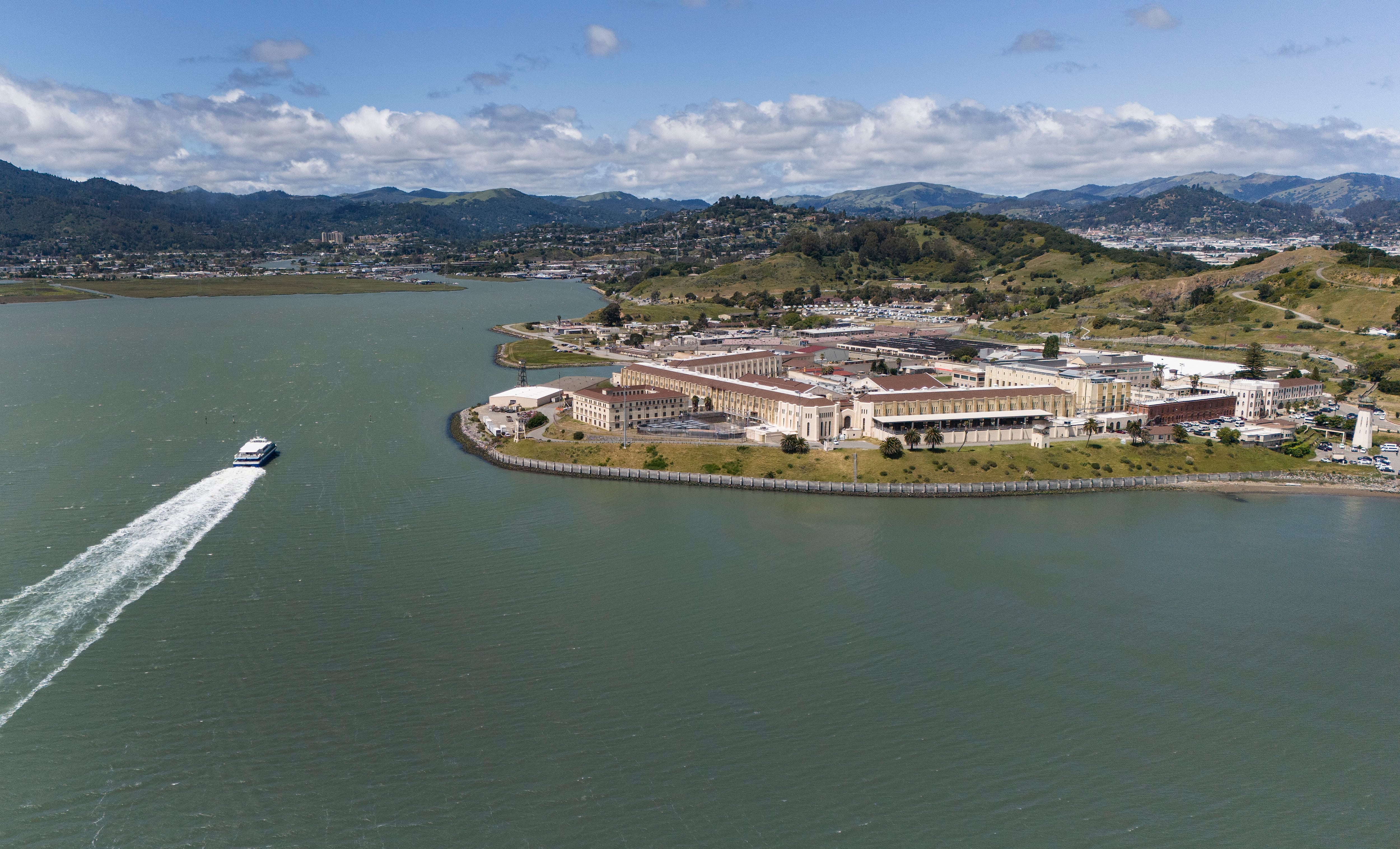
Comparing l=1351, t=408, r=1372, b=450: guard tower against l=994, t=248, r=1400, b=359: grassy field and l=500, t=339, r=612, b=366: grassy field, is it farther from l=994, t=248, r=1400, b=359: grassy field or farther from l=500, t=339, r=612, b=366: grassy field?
l=500, t=339, r=612, b=366: grassy field

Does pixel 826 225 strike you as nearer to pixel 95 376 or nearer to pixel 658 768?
pixel 95 376

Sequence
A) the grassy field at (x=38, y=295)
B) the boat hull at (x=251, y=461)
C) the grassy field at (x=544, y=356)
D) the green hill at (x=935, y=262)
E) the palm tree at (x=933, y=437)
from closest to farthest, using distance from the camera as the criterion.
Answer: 1. the boat hull at (x=251, y=461)
2. the palm tree at (x=933, y=437)
3. the grassy field at (x=544, y=356)
4. the grassy field at (x=38, y=295)
5. the green hill at (x=935, y=262)

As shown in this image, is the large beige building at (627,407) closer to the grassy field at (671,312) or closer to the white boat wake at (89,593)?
the white boat wake at (89,593)

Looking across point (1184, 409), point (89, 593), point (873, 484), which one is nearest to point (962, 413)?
point (873, 484)

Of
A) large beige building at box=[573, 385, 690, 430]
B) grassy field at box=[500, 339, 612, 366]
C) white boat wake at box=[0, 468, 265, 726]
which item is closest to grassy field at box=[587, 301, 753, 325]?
grassy field at box=[500, 339, 612, 366]

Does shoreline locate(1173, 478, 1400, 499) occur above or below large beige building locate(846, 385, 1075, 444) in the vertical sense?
below

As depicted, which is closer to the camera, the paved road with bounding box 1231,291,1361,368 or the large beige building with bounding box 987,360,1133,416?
the large beige building with bounding box 987,360,1133,416

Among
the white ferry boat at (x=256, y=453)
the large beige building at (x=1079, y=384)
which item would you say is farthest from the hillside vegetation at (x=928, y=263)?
the white ferry boat at (x=256, y=453)
